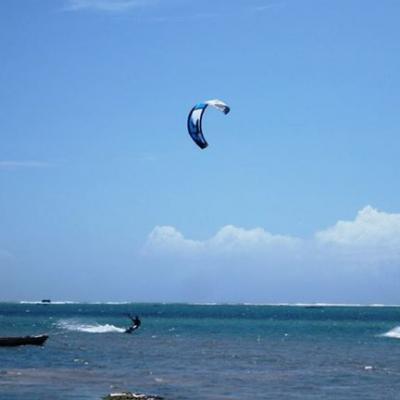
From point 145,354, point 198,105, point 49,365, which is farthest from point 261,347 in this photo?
point 198,105

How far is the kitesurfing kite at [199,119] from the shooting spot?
30.2 m

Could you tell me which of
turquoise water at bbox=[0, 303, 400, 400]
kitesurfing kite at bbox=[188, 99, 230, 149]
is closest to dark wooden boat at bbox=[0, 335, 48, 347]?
turquoise water at bbox=[0, 303, 400, 400]

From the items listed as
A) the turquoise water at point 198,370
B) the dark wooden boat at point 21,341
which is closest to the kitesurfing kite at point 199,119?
the turquoise water at point 198,370

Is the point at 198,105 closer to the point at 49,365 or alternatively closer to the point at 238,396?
the point at 238,396

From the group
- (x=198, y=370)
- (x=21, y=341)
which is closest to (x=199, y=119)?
(x=198, y=370)

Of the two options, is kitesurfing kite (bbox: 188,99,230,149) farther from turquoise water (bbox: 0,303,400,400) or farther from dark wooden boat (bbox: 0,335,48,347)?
dark wooden boat (bbox: 0,335,48,347)

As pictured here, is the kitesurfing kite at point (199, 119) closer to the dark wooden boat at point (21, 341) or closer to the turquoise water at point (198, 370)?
the turquoise water at point (198, 370)

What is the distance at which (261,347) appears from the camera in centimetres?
6406

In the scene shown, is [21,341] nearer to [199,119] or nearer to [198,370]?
[198,370]

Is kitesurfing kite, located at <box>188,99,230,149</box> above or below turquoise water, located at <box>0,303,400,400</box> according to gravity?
above

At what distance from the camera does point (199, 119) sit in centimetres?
3212

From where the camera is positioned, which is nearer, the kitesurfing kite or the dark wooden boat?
the kitesurfing kite

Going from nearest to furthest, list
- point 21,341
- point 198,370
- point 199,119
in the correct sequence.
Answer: point 199,119, point 198,370, point 21,341

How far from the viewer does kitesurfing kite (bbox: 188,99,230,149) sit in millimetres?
30178
